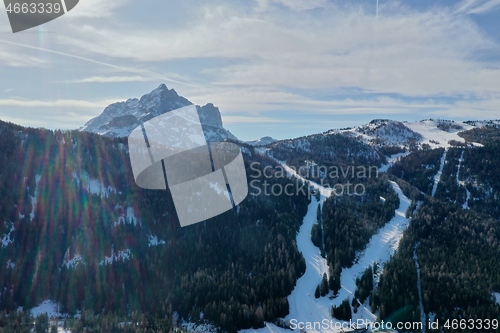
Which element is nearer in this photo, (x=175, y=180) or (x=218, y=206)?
(x=218, y=206)

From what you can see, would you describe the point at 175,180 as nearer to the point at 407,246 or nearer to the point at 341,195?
the point at 341,195

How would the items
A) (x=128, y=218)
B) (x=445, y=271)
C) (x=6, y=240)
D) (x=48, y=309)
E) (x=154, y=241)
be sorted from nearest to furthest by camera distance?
1. (x=48, y=309)
2. (x=445, y=271)
3. (x=6, y=240)
4. (x=154, y=241)
5. (x=128, y=218)

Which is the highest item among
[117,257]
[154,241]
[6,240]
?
[6,240]

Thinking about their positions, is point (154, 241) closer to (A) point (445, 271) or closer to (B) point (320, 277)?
(B) point (320, 277)

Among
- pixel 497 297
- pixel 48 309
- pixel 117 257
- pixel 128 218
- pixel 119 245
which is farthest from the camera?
pixel 128 218

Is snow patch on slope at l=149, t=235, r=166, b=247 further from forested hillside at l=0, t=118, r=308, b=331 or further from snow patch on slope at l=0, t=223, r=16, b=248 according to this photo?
snow patch on slope at l=0, t=223, r=16, b=248

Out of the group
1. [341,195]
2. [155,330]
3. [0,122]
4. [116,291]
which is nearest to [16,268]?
[116,291]

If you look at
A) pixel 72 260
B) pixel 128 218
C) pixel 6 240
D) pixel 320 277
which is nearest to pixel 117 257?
pixel 72 260

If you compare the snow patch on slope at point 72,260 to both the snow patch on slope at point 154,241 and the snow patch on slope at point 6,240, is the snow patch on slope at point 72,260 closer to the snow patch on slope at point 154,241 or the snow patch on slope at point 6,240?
the snow patch on slope at point 6,240

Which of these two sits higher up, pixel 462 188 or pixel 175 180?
pixel 175 180

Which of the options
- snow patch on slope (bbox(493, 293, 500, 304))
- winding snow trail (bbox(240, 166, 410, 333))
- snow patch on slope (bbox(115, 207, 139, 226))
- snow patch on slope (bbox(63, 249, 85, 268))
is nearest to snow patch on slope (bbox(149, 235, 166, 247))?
snow patch on slope (bbox(115, 207, 139, 226))

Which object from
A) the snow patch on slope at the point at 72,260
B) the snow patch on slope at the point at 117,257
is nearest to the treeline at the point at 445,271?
the snow patch on slope at the point at 117,257
